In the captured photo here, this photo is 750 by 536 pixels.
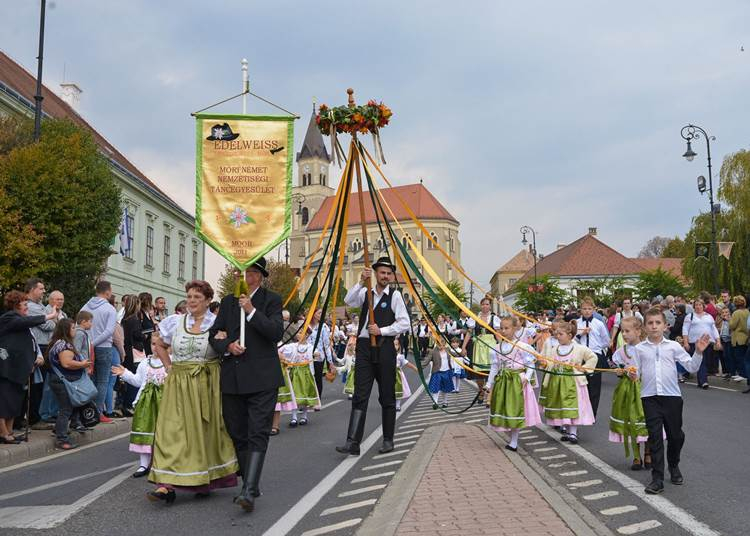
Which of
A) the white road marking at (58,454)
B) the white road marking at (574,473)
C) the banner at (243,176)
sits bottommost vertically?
the white road marking at (58,454)

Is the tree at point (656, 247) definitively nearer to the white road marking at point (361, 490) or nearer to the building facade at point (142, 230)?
the building facade at point (142, 230)

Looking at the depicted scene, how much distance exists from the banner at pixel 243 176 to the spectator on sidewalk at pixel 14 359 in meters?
3.28

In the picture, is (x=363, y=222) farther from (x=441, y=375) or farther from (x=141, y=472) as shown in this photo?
(x=441, y=375)

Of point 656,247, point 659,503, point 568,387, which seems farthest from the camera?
point 656,247

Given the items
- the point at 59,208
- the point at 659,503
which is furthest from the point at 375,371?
the point at 59,208

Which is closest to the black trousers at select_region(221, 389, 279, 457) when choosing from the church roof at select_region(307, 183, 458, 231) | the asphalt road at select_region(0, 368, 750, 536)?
the asphalt road at select_region(0, 368, 750, 536)

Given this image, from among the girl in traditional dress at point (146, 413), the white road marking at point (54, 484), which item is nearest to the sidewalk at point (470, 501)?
the girl in traditional dress at point (146, 413)

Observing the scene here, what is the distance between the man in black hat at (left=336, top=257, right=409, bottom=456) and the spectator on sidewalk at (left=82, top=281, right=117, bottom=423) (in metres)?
4.48

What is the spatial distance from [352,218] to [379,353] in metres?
113

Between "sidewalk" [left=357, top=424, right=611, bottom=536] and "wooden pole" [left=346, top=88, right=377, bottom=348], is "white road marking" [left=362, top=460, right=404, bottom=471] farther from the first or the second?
"wooden pole" [left=346, top=88, right=377, bottom=348]

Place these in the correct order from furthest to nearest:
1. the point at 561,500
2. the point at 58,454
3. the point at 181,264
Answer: the point at 181,264, the point at 58,454, the point at 561,500

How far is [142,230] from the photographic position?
131 ft

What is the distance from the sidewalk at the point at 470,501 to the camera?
5.19 m

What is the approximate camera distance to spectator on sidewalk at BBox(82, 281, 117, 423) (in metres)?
11.6
